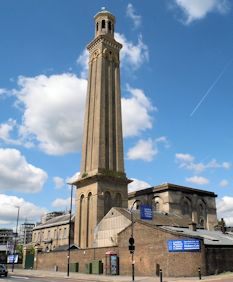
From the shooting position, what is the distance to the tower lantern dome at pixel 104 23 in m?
82.2

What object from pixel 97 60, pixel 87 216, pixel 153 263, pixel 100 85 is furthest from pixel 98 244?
pixel 97 60

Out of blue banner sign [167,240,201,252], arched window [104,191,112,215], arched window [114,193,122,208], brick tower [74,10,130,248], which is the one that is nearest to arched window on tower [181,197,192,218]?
brick tower [74,10,130,248]

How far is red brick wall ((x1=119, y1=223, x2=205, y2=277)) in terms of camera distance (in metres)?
34.9

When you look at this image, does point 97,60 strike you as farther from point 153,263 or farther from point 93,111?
point 153,263

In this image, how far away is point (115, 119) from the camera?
241 feet

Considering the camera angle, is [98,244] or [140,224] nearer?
[140,224]

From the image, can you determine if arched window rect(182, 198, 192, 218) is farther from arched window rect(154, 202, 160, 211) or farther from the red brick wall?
the red brick wall

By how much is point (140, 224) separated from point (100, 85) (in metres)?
38.9

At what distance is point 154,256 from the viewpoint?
38219 millimetres

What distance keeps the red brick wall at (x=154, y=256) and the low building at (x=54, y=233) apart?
5237cm

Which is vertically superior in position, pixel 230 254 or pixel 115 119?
pixel 115 119

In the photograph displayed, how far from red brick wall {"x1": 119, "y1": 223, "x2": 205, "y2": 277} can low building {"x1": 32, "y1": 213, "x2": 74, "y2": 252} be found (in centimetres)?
5237

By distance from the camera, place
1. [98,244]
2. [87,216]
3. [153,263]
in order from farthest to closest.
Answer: [87,216] → [98,244] → [153,263]

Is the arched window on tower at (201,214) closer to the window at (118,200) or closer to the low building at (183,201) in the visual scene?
the low building at (183,201)
